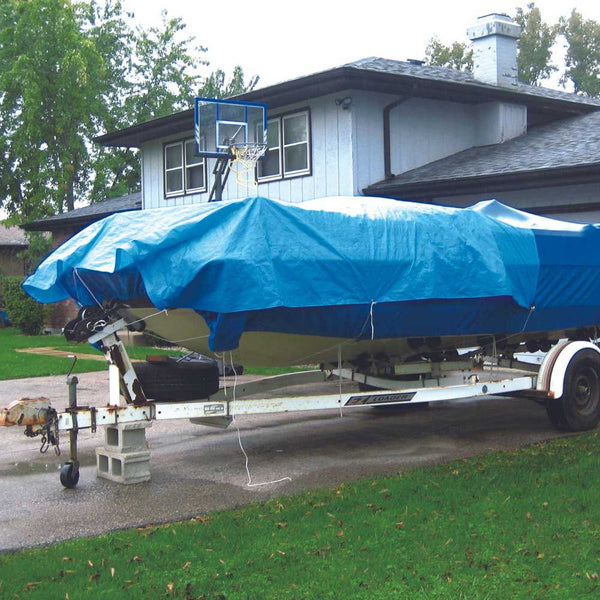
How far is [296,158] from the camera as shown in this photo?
19812mm

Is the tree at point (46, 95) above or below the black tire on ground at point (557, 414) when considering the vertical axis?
above

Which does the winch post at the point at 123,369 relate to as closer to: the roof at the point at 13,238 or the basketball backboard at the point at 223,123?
the basketball backboard at the point at 223,123

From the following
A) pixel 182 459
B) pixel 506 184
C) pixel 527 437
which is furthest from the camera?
pixel 506 184

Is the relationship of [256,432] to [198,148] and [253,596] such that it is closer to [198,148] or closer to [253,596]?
[253,596]

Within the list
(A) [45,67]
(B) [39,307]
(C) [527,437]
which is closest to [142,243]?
(C) [527,437]

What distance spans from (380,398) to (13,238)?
4115 centimetres

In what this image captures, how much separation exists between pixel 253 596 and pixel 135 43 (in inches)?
1615

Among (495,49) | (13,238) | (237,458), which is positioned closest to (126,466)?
(237,458)

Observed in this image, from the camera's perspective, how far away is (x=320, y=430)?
11.3 m

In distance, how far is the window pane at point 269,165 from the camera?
66.6 ft

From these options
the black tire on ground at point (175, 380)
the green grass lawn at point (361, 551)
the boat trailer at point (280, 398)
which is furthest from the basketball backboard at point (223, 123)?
the green grass lawn at point (361, 551)

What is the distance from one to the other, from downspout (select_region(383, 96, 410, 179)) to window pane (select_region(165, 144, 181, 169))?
6561 mm

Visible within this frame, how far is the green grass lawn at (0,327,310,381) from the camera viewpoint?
17.4 meters

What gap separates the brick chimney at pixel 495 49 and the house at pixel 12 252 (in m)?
29.9
